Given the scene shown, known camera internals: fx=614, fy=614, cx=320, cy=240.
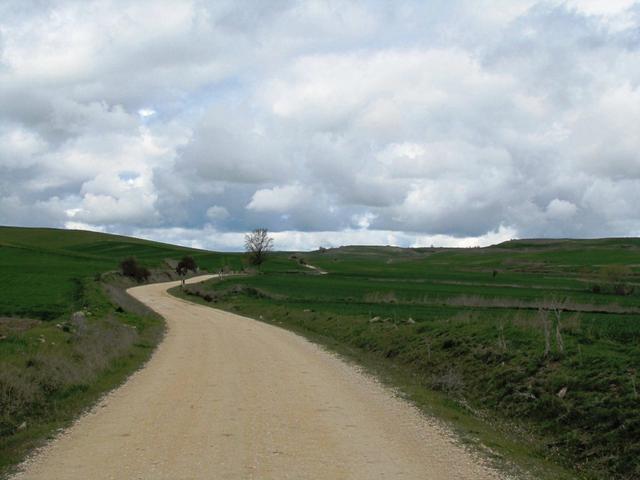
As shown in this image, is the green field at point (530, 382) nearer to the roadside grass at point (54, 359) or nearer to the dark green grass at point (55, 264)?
the roadside grass at point (54, 359)

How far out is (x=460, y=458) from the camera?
31.0ft

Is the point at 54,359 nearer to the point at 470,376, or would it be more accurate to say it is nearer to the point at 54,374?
the point at 54,374

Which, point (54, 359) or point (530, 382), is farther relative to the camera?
point (54, 359)

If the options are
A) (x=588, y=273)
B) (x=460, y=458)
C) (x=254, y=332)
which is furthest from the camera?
(x=588, y=273)

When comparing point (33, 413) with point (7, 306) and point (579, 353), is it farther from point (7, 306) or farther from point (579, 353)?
point (7, 306)

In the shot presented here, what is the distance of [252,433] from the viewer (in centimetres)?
1041

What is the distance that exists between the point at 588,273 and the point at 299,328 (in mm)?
95472

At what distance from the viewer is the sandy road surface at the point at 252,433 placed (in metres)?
8.51

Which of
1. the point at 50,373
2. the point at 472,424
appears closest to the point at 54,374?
the point at 50,373

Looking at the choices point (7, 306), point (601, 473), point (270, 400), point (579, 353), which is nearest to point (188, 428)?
point (270, 400)

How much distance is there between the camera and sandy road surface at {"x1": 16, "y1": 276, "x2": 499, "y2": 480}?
8508 millimetres

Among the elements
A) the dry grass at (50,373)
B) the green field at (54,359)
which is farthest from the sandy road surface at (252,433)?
the dry grass at (50,373)

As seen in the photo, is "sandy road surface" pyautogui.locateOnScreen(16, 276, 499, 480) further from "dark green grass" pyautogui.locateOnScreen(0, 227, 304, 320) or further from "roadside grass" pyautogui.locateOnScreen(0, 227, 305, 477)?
"dark green grass" pyautogui.locateOnScreen(0, 227, 304, 320)

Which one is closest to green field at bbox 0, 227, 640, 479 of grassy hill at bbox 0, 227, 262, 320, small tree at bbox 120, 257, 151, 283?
grassy hill at bbox 0, 227, 262, 320
